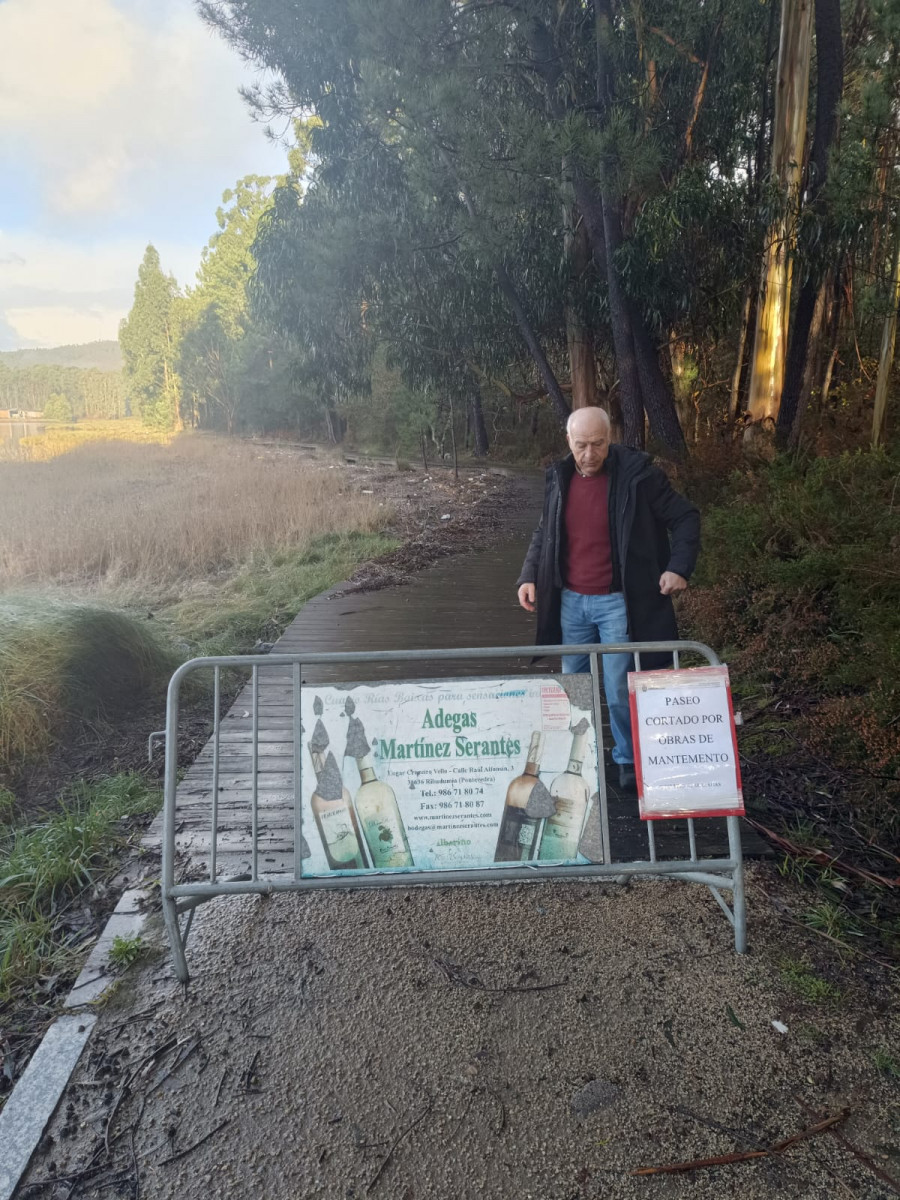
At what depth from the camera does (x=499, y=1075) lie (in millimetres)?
2273

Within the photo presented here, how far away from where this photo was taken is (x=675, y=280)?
11.2m

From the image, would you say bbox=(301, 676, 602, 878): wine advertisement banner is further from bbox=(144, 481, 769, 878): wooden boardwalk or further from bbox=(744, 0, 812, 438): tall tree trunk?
bbox=(744, 0, 812, 438): tall tree trunk

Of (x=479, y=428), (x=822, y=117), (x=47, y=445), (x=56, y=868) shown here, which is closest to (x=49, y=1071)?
(x=56, y=868)

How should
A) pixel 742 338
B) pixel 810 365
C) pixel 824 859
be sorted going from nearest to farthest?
pixel 824 859 → pixel 810 365 → pixel 742 338

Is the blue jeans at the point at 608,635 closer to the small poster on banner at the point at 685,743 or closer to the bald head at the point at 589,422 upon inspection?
the bald head at the point at 589,422

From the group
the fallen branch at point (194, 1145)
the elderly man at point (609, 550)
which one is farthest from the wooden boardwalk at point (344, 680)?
the fallen branch at point (194, 1145)

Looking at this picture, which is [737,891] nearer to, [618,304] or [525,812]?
[525,812]

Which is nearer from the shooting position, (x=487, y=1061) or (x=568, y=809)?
(x=487, y=1061)

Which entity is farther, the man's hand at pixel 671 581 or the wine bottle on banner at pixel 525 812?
the man's hand at pixel 671 581

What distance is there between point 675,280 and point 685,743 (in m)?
10.1

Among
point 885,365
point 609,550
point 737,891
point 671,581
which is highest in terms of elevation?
point 885,365

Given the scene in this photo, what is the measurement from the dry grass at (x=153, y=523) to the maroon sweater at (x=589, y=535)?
8.16 meters

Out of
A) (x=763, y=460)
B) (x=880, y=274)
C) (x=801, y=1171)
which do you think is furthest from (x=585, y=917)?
(x=880, y=274)

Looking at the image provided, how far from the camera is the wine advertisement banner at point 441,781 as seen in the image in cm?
272
